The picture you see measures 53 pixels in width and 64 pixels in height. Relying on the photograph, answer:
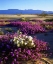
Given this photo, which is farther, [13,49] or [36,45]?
[36,45]

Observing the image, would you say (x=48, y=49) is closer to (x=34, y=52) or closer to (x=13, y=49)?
(x=34, y=52)

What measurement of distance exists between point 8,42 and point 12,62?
1839 millimetres

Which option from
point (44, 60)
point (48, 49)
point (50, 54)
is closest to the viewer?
point (44, 60)

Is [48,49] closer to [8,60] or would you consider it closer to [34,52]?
[34,52]

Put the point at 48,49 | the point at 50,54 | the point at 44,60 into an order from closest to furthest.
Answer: the point at 44,60, the point at 50,54, the point at 48,49

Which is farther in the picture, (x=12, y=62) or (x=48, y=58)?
(x=48, y=58)

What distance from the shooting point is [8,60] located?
Result: 8.62m

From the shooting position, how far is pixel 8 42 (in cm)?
988

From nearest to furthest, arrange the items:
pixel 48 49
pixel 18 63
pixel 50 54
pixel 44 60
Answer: pixel 18 63
pixel 44 60
pixel 50 54
pixel 48 49

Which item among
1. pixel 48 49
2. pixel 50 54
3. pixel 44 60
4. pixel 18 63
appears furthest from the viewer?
pixel 48 49

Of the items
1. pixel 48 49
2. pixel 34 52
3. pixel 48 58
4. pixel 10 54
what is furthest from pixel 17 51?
pixel 48 49

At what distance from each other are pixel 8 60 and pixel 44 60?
5.28 feet

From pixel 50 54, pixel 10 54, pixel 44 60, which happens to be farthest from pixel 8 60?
pixel 50 54

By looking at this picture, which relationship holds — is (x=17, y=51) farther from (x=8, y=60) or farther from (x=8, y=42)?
(x=8, y=42)
